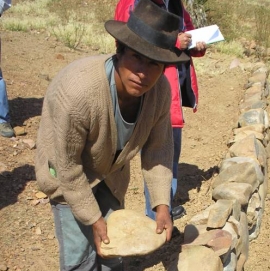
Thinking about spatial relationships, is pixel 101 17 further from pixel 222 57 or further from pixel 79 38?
pixel 222 57

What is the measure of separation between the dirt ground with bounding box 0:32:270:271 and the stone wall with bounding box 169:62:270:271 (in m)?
0.24

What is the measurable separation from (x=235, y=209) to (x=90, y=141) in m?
1.64

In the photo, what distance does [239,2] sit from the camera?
15.8 meters

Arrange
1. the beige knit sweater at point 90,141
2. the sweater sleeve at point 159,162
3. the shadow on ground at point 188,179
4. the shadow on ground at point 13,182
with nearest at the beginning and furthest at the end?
the beige knit sweater at point 90,141 → the sweater sleeve at point 159,162 → the shadow on ground at point 13,182 → the shadow on ground at point 188,179

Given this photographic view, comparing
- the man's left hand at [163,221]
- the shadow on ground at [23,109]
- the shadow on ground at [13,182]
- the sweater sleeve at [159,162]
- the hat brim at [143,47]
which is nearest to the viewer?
the hat brim at [143,47]

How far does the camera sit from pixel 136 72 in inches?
85.5

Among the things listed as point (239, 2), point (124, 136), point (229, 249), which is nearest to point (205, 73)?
point (229, 249)

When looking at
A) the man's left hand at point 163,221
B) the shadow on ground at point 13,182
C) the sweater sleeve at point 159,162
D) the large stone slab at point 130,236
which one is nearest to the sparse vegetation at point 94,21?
the shadow on ground at point 13,182

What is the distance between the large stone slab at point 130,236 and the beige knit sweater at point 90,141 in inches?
4.3

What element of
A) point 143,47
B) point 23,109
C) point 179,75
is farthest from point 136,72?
point 23,109

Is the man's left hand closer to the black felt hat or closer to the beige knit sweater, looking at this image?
the beige knit sweater

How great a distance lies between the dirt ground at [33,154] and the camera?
378 cm

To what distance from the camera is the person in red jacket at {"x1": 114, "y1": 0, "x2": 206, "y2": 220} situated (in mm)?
3307

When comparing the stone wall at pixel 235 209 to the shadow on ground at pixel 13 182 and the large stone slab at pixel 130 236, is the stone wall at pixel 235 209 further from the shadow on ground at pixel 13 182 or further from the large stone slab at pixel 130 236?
the shadow on ground at pixel 13 182
